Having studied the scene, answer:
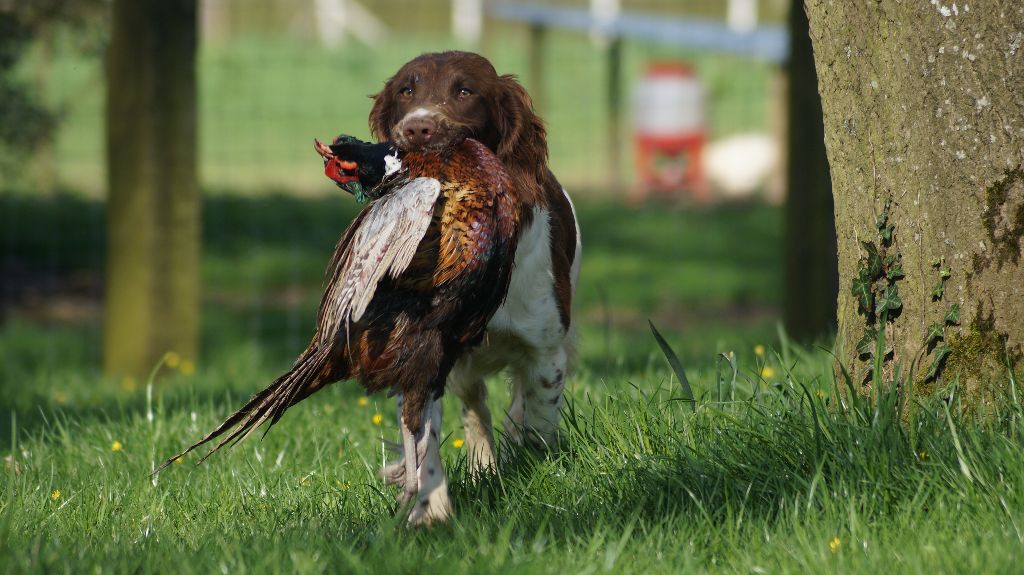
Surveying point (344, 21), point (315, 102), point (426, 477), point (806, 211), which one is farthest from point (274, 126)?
point (426, 477)

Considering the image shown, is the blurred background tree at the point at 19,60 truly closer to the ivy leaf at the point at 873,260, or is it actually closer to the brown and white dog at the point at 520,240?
the brown and white dog at the point at 520,240

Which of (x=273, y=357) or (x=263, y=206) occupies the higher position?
(x=263, y=206)

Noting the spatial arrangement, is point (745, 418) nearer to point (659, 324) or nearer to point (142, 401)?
point (142, 401)

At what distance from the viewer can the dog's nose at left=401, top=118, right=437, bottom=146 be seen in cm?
308

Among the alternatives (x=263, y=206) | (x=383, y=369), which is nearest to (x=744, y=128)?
(x=263, y=206)

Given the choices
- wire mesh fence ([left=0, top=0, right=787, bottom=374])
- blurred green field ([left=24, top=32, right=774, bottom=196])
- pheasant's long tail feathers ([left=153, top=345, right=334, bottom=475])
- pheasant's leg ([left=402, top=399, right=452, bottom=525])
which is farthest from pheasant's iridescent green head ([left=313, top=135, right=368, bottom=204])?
blurred green field ([left=24, top=32, right=774, bottom=196])

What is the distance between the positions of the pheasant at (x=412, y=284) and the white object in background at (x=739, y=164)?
10.6m

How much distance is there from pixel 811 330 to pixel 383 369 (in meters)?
3.66

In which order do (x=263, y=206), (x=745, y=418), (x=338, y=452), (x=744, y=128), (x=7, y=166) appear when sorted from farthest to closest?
(x=744, y=128) < (x=263, y=206) < (x=7, y=166) < (x=338, y=452) < (x=745, y=418)

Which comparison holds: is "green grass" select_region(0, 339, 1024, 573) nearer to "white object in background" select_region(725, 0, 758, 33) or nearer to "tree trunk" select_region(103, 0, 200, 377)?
"tree trunk" select_region(103, 0, 200, 377)

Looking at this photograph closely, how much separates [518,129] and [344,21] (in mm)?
20398

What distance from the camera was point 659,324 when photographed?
805 centimetres

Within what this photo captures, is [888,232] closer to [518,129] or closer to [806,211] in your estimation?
[518,129]

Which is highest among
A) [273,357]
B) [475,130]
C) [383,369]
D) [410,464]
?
[475,130]
